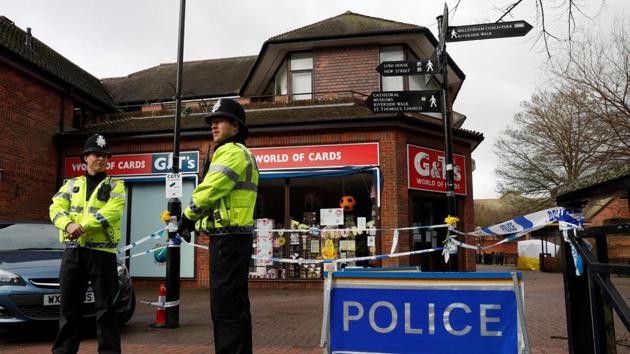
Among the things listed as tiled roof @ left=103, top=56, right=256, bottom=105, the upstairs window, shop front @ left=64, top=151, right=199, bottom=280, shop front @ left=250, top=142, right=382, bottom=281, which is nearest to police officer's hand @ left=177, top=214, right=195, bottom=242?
shop front @ left=250, top=142, right=382, bottom=281

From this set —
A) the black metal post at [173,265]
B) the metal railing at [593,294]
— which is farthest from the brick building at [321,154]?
the metal railing at [593,294]

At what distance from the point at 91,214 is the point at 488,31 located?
5.47 m

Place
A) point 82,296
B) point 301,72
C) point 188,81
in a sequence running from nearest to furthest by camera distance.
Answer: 1. point 82,296
2. point 301,72
3. point 188,81

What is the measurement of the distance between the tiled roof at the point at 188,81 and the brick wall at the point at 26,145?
18.8ft

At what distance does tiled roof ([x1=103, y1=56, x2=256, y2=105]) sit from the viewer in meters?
20.4

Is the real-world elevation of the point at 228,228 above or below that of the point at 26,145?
below

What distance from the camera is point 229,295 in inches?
136

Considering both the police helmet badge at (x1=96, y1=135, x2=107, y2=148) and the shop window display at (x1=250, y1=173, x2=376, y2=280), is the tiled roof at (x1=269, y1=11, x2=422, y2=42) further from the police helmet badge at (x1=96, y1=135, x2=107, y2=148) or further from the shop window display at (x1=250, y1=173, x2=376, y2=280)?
the police helmet badge at (x1=96, y1=135, x2=107, y2=148)

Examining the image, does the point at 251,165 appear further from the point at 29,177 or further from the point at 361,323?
the point at 29,177

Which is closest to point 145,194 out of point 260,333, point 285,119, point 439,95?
point 285,119

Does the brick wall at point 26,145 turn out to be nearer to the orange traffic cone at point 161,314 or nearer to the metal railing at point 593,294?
the orange traffic cone at point 161,314

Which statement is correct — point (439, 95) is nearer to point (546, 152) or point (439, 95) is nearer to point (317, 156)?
point (317, 156)

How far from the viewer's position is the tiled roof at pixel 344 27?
51.0 feet

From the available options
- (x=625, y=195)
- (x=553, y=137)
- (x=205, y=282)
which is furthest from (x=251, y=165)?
(x=553, y=137)
